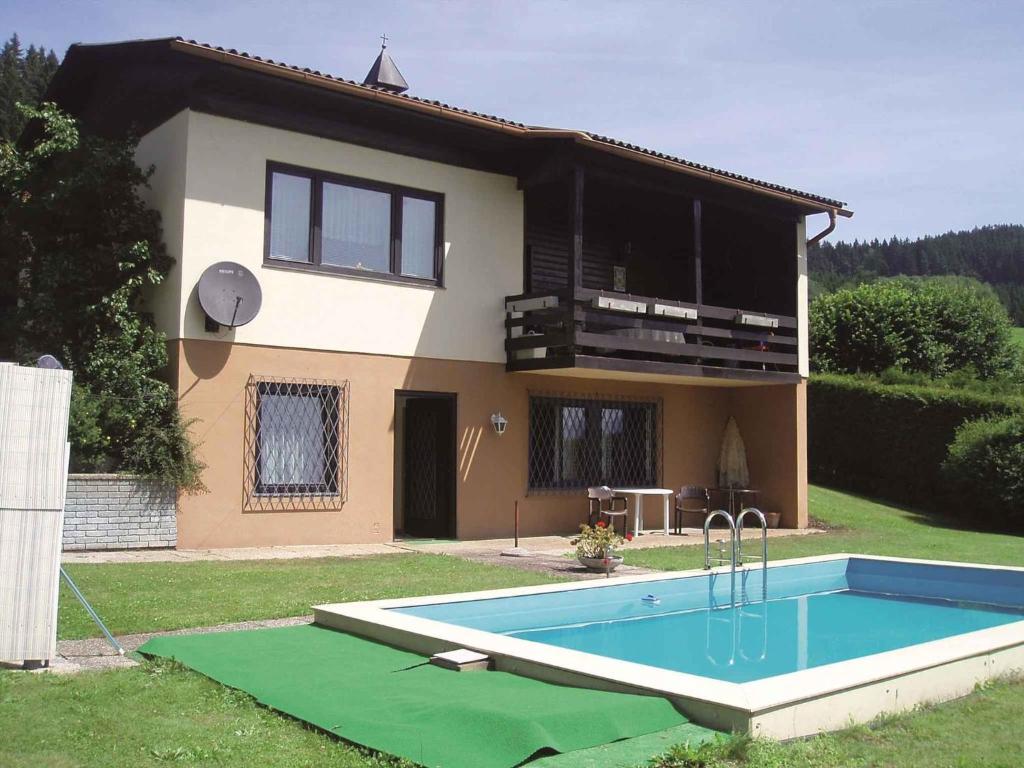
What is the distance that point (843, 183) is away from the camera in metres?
20.5

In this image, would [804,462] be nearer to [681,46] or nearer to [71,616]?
[681,46]

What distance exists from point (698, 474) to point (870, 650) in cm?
973

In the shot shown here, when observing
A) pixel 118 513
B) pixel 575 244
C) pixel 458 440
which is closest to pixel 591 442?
pixel 458 440

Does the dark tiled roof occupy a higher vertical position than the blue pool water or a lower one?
higher

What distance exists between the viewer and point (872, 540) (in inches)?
625

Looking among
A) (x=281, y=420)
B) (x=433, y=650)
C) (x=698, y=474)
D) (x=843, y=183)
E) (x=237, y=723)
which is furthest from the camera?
(x=843, y=183)

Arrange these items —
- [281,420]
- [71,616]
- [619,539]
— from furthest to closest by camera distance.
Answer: [281,420] < [619,539] < [71,616]

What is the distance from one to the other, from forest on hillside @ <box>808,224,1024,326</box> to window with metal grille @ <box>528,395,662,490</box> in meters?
49.4

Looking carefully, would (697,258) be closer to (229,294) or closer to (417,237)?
(417,237)

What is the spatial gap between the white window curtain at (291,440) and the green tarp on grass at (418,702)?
20.1 ft

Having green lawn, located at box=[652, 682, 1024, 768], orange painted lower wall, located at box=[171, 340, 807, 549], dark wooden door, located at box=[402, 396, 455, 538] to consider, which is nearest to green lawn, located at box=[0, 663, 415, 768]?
green lawn, located at box=[652, 682, 1024, 768]

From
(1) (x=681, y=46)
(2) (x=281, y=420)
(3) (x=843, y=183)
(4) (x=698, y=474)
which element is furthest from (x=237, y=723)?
(3) (x=843, y=183)

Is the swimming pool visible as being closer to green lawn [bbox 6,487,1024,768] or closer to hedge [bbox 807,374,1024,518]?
green lawn [bbox 6,487,1024,768]

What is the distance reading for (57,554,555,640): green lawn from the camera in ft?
25.7
